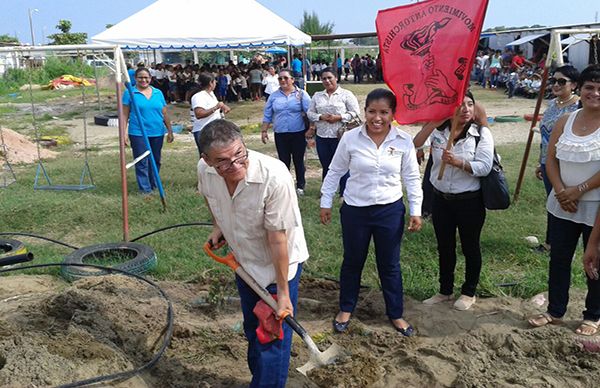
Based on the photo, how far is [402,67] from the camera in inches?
156

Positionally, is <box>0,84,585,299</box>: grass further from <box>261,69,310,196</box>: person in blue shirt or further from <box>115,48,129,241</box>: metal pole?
<box>261,69,310,196</box>: person in blue shirt

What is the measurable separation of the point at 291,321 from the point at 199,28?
1168cm

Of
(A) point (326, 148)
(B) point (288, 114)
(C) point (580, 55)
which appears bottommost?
(A) point (326, 148)

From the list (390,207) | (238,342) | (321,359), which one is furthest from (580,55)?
(321,359)

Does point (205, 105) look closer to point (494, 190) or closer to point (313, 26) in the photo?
point (494, 190)

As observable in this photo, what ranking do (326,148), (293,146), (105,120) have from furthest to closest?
(105,120) < (293,146) < (326,148)

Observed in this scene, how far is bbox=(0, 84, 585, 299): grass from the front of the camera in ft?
16.0

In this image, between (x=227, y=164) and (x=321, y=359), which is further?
(x=321, y=359)

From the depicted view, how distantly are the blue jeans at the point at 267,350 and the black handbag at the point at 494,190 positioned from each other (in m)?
1.68

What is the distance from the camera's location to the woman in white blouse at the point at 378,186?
3.59 metres

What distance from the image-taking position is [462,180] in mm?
3863

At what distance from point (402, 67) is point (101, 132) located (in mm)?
13269

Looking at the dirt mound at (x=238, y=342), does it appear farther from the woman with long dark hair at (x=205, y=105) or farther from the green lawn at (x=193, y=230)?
the woman with long dark hair at (x=205, y=105)

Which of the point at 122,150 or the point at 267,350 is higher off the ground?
the point at 122,150
